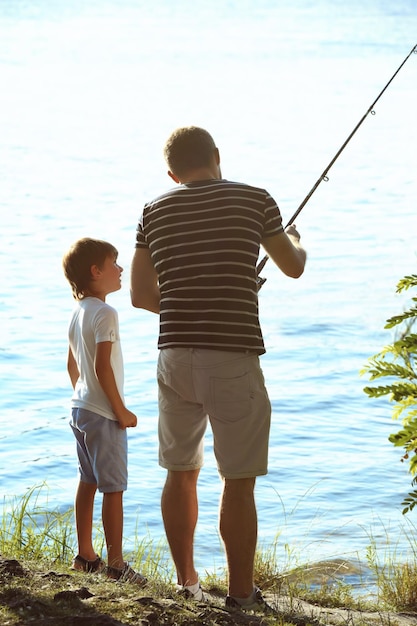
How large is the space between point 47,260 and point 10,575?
9992 millimetres

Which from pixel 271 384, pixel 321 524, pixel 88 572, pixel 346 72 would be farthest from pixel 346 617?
pixel 346 72

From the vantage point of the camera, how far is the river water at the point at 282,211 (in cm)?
723

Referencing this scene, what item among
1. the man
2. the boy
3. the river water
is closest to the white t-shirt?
the boy

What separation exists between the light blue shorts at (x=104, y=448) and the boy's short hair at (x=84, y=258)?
0.46 m

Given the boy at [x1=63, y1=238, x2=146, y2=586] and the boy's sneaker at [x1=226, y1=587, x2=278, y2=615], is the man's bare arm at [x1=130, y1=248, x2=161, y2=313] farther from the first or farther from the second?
the boy's sneaker at [x1=226, y1=587, x2=278, y2=615]

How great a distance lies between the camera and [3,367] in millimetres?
9469

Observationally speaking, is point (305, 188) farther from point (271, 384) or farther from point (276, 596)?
point (276, 596)

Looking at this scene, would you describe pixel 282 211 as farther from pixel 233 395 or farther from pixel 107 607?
pixel 107 607

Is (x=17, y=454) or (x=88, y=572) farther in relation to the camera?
(x=17, y=454)

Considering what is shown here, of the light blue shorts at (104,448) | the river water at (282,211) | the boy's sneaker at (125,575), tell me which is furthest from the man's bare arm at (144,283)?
the river water at (282,211)

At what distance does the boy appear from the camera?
13.7 feet

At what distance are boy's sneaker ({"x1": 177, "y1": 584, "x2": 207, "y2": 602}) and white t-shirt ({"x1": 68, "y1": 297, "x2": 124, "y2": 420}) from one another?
0.63 meters

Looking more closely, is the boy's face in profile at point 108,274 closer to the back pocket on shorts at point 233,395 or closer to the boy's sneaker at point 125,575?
the back pocket on shorts at point 233,395

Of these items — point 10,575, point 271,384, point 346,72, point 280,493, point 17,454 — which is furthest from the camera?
point 346,72
